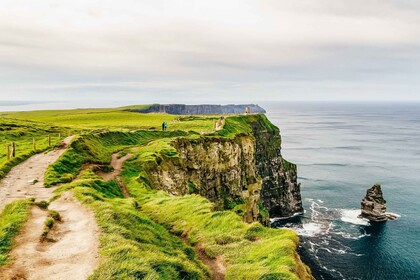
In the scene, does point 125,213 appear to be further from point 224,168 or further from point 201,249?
point 224,168

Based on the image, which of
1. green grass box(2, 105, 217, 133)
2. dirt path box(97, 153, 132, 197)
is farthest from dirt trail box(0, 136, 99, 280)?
green grass box(2, 105, 217, 133)

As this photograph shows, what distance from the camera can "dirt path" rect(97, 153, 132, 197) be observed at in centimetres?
3648

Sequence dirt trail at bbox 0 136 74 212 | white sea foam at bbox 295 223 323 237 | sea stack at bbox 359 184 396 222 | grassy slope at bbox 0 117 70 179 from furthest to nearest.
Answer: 1. sea stack at bbox 359 184 396 222
2. white sea foam at bbox 295 223 323 237
3. grassy slope at bbox 0 117 70 179
4. dirt trail at bbox 0 136 74 212

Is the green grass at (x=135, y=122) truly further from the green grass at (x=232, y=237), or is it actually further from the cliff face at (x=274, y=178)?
the green grass at (x=232, y=237)

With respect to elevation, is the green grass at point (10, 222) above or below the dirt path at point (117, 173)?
above

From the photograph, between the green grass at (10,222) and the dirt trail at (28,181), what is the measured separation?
2.64 m

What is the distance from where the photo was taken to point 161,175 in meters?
46.8

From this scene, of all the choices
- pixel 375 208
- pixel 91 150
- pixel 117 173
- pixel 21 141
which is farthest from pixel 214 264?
pixel 375 208

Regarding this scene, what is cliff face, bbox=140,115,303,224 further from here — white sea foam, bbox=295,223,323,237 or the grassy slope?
the grassy slope

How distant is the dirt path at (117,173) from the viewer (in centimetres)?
3648

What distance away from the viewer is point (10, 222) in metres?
19.8

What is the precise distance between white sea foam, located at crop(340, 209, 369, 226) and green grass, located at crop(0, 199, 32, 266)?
3391 inches

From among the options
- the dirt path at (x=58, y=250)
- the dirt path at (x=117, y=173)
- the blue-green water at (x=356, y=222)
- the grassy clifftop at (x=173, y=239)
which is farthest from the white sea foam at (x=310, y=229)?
the dirt path at (x=58, y=250)

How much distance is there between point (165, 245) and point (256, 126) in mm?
85934
